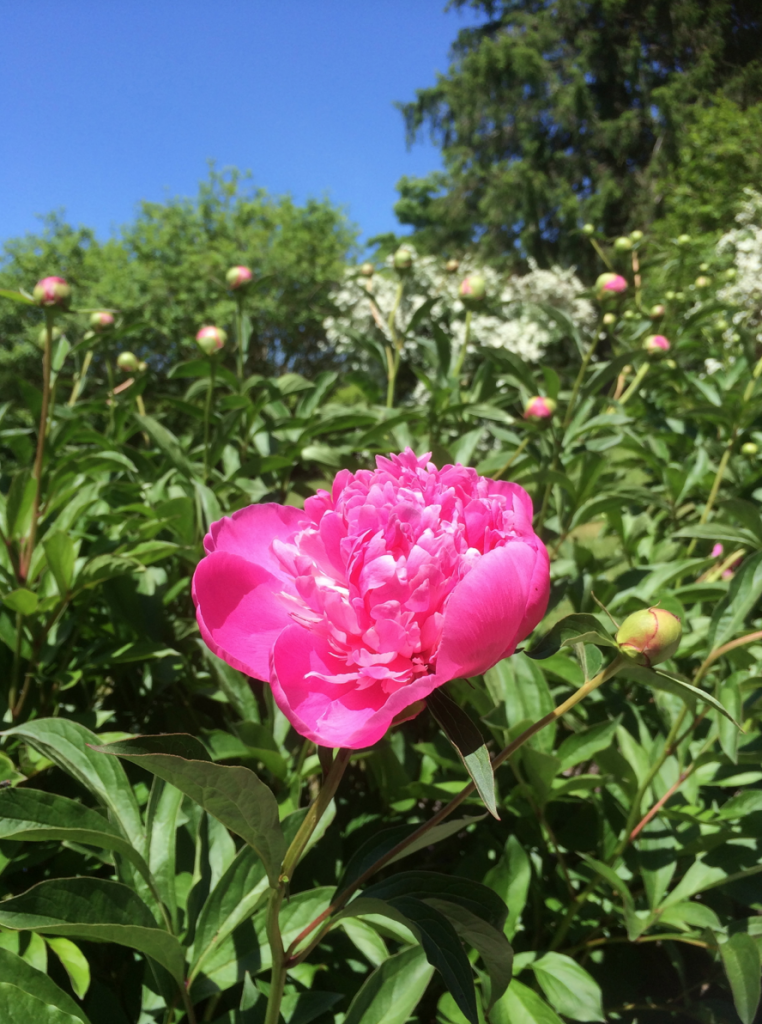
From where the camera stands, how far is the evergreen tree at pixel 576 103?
13.2m

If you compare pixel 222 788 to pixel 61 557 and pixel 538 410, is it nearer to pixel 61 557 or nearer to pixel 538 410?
pixel 61 557

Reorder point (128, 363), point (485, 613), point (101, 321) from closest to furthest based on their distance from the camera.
A: point (485, 613) < point (101, 321) < point (128, 363)

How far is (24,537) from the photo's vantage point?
1161 millimetres

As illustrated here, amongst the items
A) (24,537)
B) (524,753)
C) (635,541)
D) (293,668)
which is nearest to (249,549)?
(293,668)

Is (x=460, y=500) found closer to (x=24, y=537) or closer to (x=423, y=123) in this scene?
(x=24, y=537)

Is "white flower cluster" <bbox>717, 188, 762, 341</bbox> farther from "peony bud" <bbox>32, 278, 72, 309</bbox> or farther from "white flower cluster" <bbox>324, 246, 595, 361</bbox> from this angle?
"peony bud" <bbox>32, 278, 72, 309</bbox>

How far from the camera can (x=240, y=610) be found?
1.67 feet

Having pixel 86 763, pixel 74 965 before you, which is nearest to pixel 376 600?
pixel 86 763

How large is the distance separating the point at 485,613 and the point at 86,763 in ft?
1.44

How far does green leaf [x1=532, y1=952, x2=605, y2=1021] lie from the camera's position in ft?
2.42

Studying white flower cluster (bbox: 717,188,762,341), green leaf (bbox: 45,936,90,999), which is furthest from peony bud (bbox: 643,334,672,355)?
white flower cluster (bbox: 717,188,762,341)

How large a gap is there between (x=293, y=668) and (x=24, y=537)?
2.87ft

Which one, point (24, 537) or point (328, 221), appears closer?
point (24, 537)

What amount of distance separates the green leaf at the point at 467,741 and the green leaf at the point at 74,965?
1.59ft
